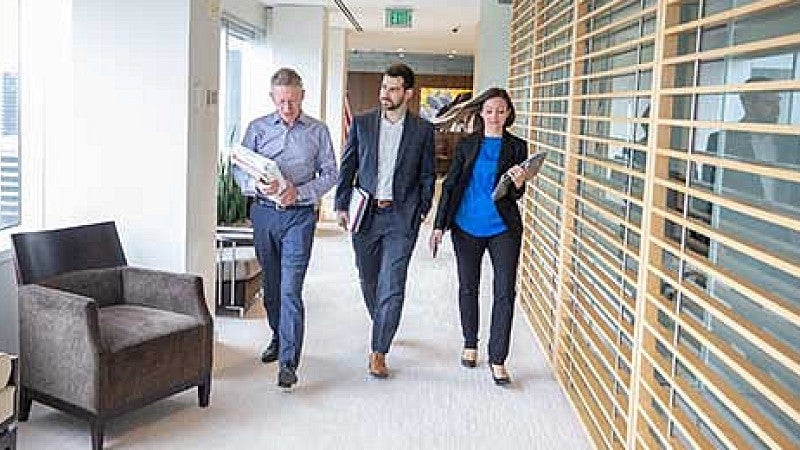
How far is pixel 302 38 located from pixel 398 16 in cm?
116

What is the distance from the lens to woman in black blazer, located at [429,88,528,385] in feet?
14.5

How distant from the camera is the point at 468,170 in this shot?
14.7 ft

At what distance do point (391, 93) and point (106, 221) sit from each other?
61.1 inches

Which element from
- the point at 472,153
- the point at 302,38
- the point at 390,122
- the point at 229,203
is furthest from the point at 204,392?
the point at 302,38

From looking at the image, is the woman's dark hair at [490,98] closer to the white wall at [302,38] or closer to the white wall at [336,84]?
the white wall at [302,38]

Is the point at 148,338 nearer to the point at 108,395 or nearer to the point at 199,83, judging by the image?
the point at 108,395

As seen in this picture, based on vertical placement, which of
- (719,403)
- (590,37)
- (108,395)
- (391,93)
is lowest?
(108,395)

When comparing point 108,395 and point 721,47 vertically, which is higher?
point 721,47

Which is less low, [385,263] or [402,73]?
[402,73]

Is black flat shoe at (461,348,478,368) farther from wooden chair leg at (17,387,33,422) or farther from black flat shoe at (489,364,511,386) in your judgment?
wooden chair leg at (17,387,33,422)

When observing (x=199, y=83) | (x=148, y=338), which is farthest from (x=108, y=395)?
(x=199, y=83)

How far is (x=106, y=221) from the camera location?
14.7 feet

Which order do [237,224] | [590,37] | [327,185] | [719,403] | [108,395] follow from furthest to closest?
[237,224] → [327,185] → [590,37] → [108,395] → [719,403]

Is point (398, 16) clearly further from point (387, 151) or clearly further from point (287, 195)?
point (287, 195)
